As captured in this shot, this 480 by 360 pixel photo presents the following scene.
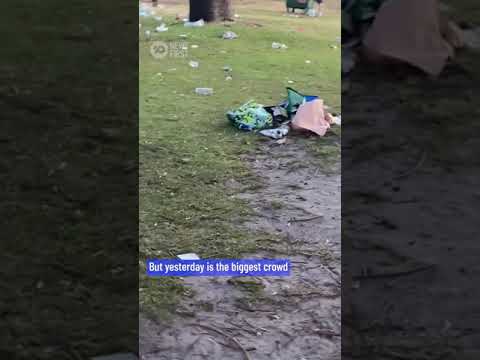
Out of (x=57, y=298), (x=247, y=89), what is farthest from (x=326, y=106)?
(x=57, y=298)

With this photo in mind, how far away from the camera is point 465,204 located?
12.7 ft

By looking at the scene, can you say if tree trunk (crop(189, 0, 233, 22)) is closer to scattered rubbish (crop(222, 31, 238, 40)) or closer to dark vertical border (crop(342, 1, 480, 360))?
scattered rubbish (crop(222, 31, 238, 40))

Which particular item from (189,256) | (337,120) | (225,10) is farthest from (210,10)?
(189,256)

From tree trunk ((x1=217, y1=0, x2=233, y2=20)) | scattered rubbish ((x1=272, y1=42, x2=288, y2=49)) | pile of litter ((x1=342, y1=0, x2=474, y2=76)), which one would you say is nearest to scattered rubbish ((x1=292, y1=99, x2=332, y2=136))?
scattered rubbish ((x1=272, y1=42, x2=288, y2=49))

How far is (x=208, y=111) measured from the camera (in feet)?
10.6

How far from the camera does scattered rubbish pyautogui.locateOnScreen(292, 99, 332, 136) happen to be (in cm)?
314

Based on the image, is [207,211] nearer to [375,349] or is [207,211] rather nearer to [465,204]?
[375,349]

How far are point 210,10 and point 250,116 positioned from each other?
1.46ft

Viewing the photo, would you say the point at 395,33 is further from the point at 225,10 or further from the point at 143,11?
the point at 143,11

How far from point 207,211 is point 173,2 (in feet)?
2.67

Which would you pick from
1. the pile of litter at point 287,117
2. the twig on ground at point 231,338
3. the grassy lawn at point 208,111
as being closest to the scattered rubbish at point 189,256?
the grassy lawn at point 208,111

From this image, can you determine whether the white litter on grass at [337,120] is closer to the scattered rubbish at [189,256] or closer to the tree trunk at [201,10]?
the tree trunk at [201,10]

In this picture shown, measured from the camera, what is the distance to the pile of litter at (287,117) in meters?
3.13

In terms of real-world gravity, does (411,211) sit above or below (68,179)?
above
